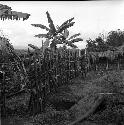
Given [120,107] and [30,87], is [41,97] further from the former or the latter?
[120,107]

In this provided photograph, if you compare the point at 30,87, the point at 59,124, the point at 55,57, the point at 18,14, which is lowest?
the point at 59,124

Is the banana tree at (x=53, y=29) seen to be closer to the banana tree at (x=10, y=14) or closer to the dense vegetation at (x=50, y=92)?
the dense vegetation at (x=50, y=92)

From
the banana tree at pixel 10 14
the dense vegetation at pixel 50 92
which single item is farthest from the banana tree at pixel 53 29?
the banana tree at pixel 10 14

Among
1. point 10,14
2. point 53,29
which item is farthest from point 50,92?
point 53,29

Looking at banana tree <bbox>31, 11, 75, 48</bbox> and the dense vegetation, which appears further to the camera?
banana tree <bbox>31, 11, 75, 48</bbox>

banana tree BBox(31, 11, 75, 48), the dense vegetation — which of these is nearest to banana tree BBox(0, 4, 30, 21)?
the dense vegetation

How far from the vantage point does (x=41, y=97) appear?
27.9ft

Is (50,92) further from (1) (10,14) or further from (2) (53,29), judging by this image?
(2) (53,29)

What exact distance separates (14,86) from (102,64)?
42.3ft

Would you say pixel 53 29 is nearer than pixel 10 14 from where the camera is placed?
No

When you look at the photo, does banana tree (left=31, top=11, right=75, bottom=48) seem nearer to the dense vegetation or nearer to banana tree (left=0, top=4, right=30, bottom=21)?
the dense vegetation

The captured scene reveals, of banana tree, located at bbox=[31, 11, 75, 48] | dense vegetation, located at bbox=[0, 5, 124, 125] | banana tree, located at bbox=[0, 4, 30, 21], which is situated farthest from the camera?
banana tree, located at bbox=[31, 11, 75, 48]

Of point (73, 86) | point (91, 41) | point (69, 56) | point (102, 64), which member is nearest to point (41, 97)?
point (73, 86)

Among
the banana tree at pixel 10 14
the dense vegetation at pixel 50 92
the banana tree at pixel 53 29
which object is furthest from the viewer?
the banana tree at pixel 53 29
